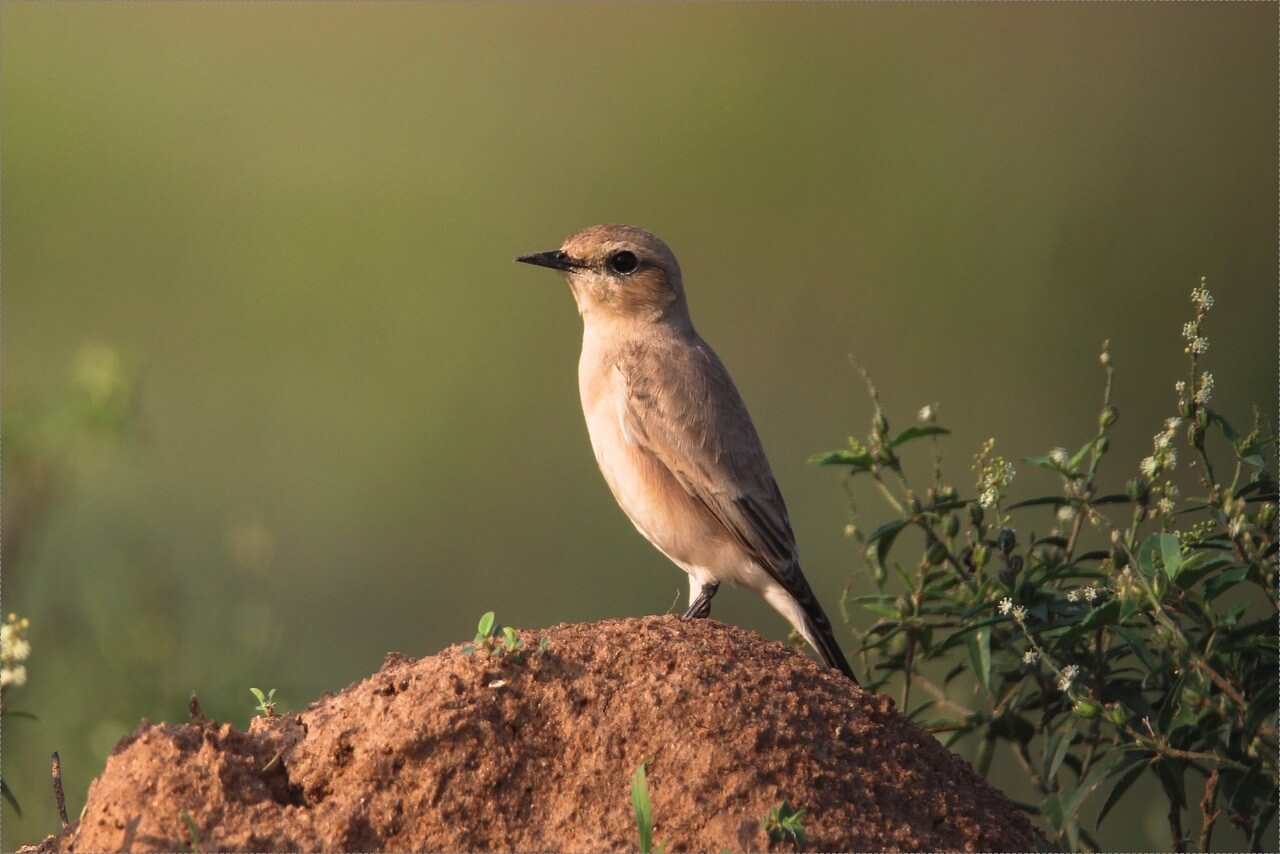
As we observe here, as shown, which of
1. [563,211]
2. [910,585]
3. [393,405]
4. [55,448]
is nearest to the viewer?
[910,585]

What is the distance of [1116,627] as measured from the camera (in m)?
5.07

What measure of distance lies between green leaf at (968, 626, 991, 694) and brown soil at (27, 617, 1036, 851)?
602 mm

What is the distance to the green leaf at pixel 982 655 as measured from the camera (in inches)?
207

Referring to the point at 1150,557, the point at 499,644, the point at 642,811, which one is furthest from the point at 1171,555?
the point at 499,644

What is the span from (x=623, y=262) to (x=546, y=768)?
364 centimetres

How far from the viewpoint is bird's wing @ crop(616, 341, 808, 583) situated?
680 cm

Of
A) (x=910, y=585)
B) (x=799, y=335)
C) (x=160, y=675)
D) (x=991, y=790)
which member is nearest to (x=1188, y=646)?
(x=991, y=790)

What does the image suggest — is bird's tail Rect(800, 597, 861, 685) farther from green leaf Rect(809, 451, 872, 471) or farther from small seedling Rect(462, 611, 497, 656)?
small seedling Rect(462, 611, 497, 656)

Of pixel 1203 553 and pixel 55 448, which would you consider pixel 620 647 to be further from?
pixel 55 448

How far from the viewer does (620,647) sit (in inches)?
184

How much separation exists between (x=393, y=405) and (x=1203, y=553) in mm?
10696

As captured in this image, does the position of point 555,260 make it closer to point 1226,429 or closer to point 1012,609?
point 1012,609

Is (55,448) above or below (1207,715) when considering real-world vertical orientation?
above

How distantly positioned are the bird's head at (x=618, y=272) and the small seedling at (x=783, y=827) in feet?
12.4
